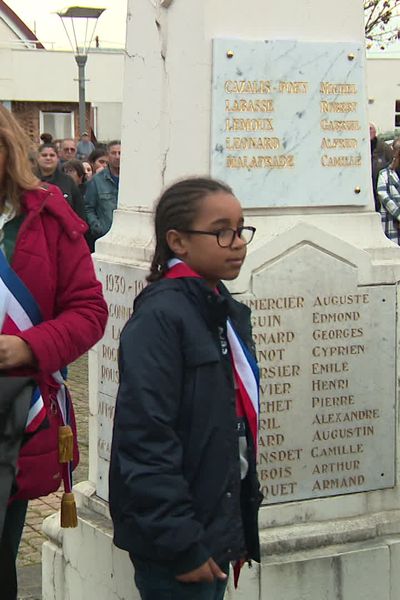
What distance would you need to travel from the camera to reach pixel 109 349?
4.50 meters

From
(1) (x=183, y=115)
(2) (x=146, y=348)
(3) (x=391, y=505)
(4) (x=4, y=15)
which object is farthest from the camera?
(4) (x=4, y=15)

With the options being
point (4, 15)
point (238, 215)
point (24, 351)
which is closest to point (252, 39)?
point (238, 215)

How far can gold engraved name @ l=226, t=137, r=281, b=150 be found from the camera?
423cm

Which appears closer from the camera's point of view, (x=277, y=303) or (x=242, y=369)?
(x=242, y=369)

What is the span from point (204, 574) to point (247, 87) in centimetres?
200

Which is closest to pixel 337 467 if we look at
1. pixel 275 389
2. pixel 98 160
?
pixel 275 389

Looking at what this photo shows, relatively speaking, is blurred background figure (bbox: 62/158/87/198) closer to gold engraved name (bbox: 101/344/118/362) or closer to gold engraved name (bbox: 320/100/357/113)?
gold engraved name (bbox: 101/344/118/362)

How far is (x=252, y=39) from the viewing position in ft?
14.0

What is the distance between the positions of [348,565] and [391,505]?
37 centimetres

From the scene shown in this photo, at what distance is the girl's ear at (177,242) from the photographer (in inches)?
124

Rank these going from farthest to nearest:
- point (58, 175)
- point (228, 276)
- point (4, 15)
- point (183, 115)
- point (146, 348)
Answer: point (4, 15) < point (58, 175) < point (183, 115) < point (228, 276) < point (146, 348)

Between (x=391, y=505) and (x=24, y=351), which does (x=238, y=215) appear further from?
(x=391, y=505)

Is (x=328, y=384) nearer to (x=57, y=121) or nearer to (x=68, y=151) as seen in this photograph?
(x=68, y=151)

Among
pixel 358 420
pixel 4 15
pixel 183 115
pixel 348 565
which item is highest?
pixel 4 15
